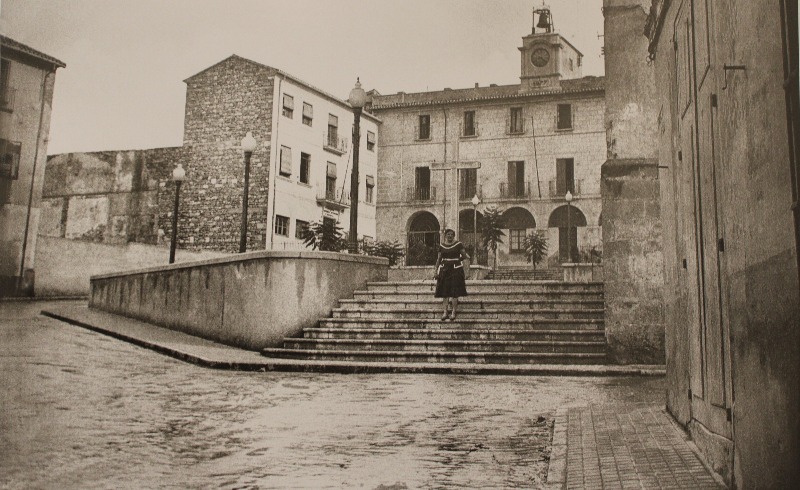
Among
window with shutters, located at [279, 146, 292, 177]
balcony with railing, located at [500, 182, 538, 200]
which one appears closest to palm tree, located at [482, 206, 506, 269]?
balcony with railing, located at [500, 182, 538, 200]

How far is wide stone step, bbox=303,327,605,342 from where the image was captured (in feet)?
34.8

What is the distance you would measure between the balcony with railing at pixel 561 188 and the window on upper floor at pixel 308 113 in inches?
496

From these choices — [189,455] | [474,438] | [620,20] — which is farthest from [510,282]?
[189,455]

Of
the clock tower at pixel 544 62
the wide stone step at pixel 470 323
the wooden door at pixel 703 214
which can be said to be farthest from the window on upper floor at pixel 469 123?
the wooden door at pixel 703 214

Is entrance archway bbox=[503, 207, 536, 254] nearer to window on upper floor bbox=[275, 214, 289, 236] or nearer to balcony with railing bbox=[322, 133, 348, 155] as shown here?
balcony with railing bbox=[322, 133, 348, 155]

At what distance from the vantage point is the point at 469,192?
39750 mm

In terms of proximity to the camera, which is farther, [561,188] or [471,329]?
[561,188]

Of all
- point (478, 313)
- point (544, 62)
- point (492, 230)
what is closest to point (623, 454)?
point (478, 313)

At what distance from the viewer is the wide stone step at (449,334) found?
34.8 ft

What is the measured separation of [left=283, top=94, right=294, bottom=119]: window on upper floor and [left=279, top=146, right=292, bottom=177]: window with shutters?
5.17 feet

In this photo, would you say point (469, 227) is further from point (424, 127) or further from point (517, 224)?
point (424, 127)

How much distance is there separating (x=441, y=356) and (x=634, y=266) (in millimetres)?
2894

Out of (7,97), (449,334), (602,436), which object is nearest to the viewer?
(602,436)

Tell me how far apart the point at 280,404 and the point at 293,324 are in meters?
5.04
